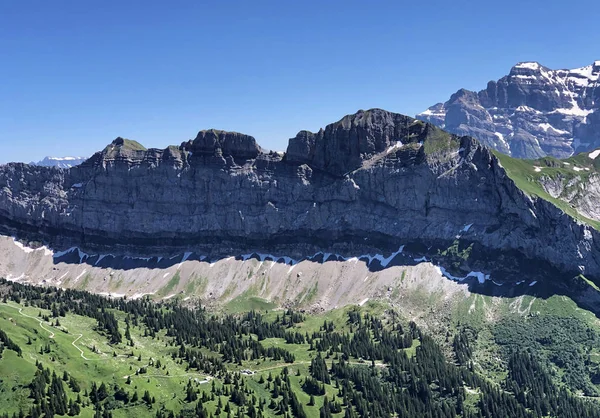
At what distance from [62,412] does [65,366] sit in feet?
106

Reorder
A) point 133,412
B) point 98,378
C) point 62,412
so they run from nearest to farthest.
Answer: point 62,412 < point 133,412 < point 98,378

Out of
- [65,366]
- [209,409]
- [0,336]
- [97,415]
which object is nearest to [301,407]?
[209,409]

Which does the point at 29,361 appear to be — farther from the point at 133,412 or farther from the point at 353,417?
the point at 353,417

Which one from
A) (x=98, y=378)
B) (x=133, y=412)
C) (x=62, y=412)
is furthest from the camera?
(x=98, y=378)

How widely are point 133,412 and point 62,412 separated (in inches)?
807

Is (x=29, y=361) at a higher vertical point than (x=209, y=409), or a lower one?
higher

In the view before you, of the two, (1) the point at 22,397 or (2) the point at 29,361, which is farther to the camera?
(2) the point at 29,361

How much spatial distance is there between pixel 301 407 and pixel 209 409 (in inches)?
Answer: 1225

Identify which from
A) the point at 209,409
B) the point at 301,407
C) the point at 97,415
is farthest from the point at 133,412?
the point at 301,407

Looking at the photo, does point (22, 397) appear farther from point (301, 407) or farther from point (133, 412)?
point (301, 407)

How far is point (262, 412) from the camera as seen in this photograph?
195 meters

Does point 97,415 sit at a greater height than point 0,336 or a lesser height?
lesser

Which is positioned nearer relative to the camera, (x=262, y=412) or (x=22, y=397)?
(x=22, y=397)

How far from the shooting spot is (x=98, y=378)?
638ft
